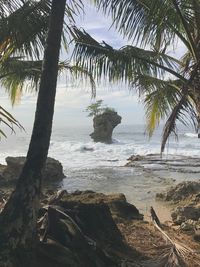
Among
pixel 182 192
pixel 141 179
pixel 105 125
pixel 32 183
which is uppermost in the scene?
pixel 105 125

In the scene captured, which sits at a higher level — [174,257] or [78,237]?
[78,237]

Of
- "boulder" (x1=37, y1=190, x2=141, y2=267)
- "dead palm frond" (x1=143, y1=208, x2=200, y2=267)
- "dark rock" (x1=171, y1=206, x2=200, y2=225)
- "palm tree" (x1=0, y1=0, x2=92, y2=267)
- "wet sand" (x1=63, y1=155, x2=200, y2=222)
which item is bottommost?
"wet sand" (x1=63, y1=155, x2=200, y2=222)

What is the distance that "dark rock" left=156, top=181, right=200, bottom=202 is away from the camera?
13.4 metres

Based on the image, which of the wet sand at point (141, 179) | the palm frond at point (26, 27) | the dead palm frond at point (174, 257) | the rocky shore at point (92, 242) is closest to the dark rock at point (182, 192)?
the wet sand at point (141, 179)

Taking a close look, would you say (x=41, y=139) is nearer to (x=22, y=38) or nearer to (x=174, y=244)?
(x=22, y=38)

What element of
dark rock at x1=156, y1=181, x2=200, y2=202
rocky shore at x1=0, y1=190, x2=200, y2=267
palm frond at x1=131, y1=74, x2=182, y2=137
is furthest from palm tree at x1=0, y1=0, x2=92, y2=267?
dark rock at x1=156, y1=181, x2=200, y2=202

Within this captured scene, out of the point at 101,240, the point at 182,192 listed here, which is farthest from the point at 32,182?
the point at 182,192

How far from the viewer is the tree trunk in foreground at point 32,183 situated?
523 cm

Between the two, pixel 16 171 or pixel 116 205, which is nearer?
pixel 116 205

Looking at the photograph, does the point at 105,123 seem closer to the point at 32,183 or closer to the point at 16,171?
the point at 16,171

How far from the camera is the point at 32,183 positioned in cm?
538

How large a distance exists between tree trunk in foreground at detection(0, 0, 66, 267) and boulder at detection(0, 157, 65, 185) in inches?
452

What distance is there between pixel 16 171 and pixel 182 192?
21.7 ft

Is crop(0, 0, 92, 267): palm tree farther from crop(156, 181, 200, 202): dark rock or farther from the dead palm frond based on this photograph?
crop(156, 181, 200, 202): dark rock
